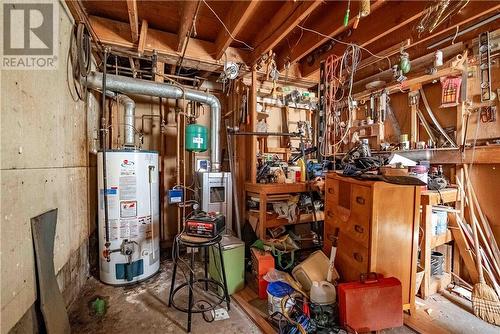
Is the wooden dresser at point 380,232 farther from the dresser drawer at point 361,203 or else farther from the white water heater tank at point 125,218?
the white water heater tank at point 125,218

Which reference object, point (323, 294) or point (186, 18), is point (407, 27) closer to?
point (186, 18)

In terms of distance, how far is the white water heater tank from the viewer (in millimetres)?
2131

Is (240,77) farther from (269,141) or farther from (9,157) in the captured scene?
(9,157)

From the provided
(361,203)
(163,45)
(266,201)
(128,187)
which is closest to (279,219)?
(266,201)

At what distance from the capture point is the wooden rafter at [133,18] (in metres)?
1.63

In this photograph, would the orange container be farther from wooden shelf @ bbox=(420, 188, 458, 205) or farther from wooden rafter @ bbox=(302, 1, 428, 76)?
wooden rafter @ bbox=(302, 1, 428, 76)

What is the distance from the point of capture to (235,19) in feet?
6.19

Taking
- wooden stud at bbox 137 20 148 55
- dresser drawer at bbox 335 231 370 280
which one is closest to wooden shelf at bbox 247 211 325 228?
dresser drawer at bbox 335 231 370 280

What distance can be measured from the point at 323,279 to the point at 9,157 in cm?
210

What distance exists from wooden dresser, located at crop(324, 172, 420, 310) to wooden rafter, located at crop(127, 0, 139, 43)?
2099 millimetres

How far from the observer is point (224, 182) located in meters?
2.70

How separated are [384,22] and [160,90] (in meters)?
2.30

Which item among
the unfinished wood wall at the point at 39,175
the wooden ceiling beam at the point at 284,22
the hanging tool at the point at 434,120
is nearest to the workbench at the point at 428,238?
the hanging tool at the point at 434,120

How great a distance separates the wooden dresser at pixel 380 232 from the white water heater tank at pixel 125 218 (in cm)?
188
